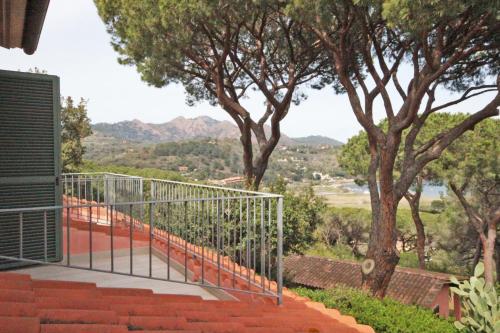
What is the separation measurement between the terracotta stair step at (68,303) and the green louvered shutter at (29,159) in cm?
200

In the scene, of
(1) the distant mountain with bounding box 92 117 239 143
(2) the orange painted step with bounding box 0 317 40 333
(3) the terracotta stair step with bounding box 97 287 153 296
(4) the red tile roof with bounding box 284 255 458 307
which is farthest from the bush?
(1) the distant mountain with bounding box 92 117 239 143

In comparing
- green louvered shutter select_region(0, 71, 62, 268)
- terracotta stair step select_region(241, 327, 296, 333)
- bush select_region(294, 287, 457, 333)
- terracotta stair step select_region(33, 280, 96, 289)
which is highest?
green louvered shutter select_region(0, 71, 62, 268)

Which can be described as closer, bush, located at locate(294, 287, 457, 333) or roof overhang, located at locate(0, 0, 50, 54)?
roof overhang, located at locate(0, 0, 50, 54)

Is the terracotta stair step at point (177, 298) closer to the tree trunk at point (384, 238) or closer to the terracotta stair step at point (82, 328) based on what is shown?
the terracotta stair step at point (82, 328)

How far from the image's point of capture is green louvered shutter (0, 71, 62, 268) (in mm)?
4414

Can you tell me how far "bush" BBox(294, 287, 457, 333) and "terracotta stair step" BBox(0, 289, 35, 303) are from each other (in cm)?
520

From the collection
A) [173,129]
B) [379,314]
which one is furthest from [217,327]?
[173,129]

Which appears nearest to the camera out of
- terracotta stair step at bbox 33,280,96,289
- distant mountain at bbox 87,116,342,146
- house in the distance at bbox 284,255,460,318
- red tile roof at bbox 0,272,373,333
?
red tile roof at bbox 0,272,373,333

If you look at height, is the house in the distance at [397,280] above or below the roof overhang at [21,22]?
below

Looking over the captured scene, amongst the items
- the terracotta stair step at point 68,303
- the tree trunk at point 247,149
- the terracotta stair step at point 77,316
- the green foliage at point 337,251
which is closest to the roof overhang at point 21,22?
the terracotta stair step at point 68,303

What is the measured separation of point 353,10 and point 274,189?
521cm

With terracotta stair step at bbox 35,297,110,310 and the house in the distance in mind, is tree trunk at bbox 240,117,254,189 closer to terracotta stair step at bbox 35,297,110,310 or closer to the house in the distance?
the house in the distance

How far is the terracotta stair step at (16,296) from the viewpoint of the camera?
2.56 meters

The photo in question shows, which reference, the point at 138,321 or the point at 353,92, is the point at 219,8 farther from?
the point at 138,321
